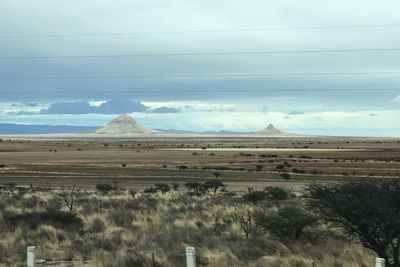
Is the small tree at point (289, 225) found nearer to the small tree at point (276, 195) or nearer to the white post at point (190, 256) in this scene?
the white post at point (190, 256)

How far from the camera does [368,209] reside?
42.0ft

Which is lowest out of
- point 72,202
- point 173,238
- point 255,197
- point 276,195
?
point 276,195

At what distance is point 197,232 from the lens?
67.3 feet

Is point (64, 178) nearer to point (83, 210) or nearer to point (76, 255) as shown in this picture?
point (83, 210)

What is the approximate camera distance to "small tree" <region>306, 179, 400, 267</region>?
41.9ft

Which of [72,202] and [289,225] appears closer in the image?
[289,225]

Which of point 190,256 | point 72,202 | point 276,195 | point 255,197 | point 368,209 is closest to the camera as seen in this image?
point 190,256

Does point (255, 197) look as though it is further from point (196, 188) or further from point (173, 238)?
point (173, 238)

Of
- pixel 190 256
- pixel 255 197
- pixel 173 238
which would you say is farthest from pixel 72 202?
pixel 190 256

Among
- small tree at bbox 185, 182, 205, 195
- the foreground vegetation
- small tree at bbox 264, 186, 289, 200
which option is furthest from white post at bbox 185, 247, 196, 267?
small tree at bbox 185, 182, 205, 195

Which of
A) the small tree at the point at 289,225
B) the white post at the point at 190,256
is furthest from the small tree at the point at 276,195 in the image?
the white post at the point at 190,256

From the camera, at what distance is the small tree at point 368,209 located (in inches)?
503

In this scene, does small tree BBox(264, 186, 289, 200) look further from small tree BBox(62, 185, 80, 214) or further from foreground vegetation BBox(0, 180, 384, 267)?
small tree BBox(62, 185, 80, 214)

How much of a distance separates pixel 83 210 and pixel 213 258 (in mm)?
Answer: 14616
